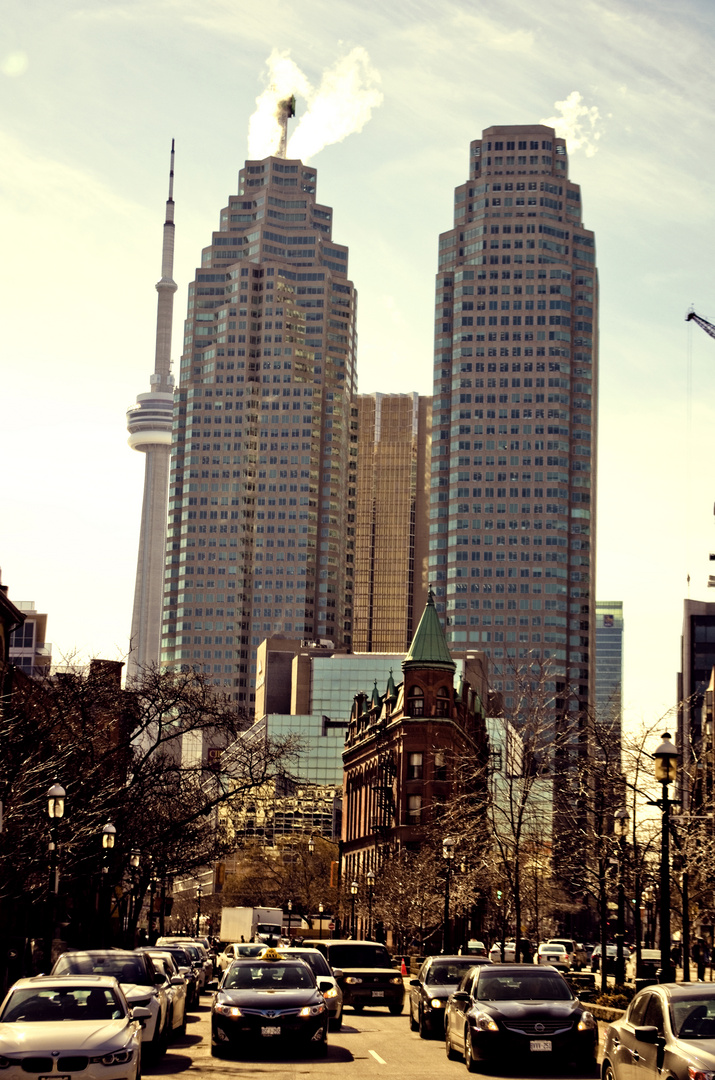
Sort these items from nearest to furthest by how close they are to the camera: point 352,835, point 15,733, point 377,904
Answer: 1. point 15,733
2. point 377,904
3. point 352,835

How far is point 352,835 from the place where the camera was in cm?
12744

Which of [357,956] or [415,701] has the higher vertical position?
[415,701]

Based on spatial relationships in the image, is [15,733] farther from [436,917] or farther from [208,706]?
[436,917]

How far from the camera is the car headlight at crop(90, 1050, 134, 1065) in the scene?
17.8 meters

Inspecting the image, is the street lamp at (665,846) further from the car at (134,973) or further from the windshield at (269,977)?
the car at (134,973)

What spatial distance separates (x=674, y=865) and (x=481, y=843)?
33.1ft

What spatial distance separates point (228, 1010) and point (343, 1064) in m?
2.16

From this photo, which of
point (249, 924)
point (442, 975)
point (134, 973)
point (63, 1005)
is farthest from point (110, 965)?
point (249, 924)

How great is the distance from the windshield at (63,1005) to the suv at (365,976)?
873 inches

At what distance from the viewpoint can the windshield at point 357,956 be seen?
43000 mm

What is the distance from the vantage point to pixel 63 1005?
19906 millimetres

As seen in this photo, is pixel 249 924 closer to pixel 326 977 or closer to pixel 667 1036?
pixel 326 977

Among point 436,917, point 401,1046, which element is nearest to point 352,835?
point 436,917

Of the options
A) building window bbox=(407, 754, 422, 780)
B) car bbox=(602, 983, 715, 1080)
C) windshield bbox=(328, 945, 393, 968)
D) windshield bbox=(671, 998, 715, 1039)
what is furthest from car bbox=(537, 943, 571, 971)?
windshield bbox=(671, 998, 715, 1039)
